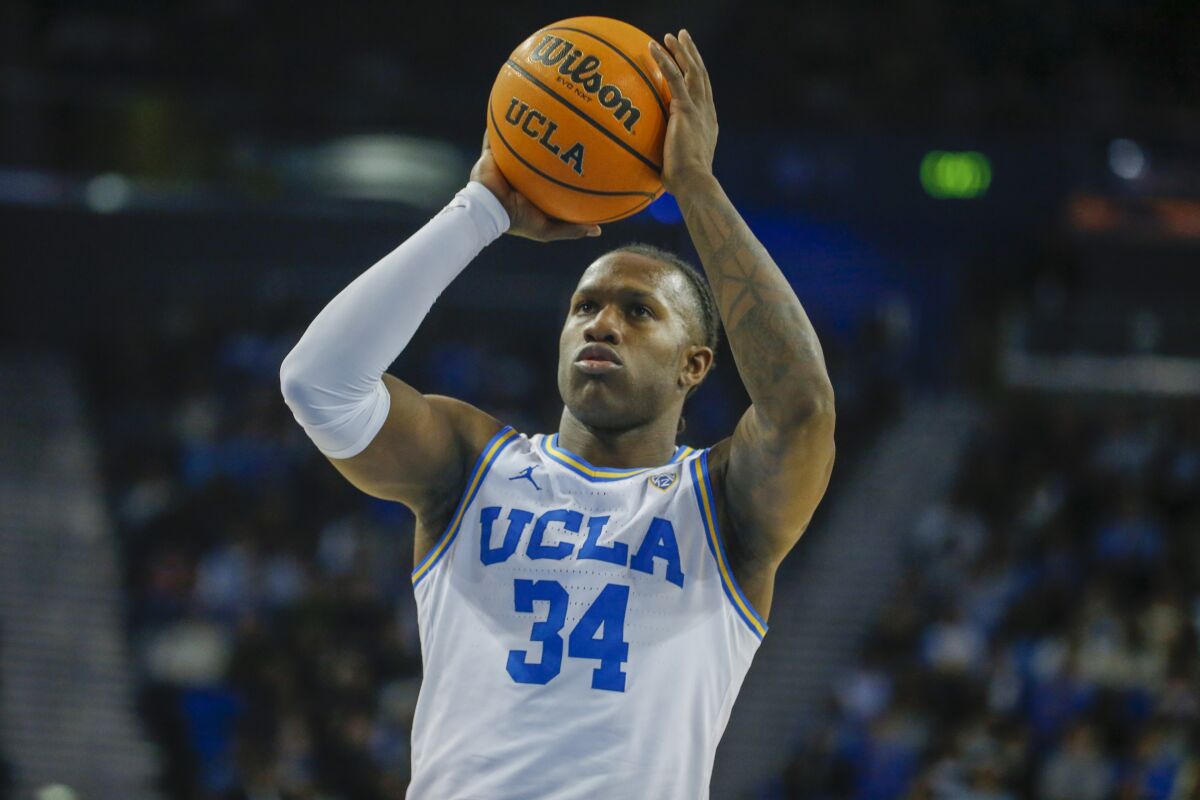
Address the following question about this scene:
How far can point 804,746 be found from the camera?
11.2 meters

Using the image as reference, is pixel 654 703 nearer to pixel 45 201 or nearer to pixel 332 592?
pixel 332 592

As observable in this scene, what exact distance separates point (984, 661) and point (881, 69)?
8.09 metres

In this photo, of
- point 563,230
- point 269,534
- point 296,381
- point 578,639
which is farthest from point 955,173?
point 296,381

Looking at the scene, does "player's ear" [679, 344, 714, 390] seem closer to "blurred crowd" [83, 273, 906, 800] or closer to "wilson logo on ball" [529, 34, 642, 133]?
"wilson logo on ball" [529, 34, 642, 133]

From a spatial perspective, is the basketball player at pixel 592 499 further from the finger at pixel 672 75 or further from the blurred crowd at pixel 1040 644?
the blurred crowd at pixel 1040 644

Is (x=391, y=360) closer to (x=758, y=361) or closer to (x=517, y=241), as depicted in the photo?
(x=758, y=361)

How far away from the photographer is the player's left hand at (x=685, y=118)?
3.37 meters

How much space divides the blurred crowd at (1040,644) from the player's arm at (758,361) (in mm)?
6952

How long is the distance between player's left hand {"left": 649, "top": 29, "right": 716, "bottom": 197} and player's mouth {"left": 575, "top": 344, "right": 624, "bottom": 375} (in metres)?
0.43

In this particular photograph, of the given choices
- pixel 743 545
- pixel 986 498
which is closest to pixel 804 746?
pixel 986 498

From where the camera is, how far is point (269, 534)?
12.4m

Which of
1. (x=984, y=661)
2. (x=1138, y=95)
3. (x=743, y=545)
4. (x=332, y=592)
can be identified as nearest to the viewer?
(x=743, y=545)

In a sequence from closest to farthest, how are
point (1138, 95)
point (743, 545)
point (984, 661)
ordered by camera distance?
point (743, 545) < point (984, 661) < point (1138, 95)

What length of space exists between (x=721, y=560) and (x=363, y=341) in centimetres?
98
